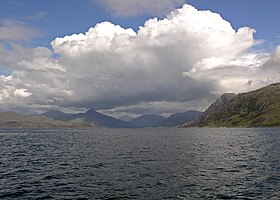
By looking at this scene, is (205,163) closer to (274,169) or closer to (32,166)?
(274,169)

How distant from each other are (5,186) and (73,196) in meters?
12.7

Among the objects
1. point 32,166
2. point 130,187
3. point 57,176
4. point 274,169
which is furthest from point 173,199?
point 32,166

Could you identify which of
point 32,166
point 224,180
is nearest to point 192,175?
point 224,180

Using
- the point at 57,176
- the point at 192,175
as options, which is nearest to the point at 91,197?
the point at 57,176

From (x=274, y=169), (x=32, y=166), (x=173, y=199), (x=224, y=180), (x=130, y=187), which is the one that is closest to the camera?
(x=173, y=199)

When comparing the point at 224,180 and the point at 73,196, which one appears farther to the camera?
the point at 224,180

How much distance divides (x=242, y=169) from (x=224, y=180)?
13.3 meters

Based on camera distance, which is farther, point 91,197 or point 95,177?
point 95,177

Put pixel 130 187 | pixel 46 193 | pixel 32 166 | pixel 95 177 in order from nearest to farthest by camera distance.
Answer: pixel 46 193, pixel 130 187, pixel 95 177, pixel 32 166

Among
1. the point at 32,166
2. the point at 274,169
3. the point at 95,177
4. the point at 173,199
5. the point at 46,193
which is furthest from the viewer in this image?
the point at 32,166

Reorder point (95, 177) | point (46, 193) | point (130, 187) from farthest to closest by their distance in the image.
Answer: point (95, 177)
point (130, 187)
point (46, 193)

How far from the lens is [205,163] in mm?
68562

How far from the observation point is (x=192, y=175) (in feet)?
174

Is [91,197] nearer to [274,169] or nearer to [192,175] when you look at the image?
[192,175]
